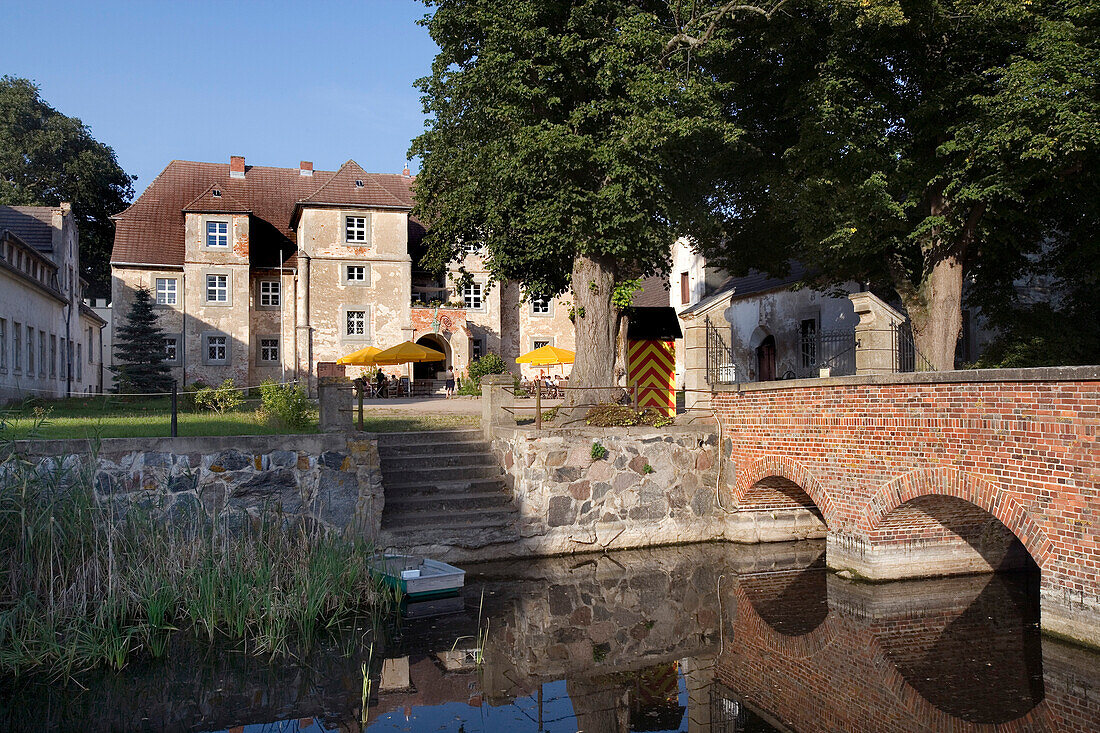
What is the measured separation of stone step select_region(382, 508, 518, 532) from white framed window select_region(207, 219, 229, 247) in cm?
2725

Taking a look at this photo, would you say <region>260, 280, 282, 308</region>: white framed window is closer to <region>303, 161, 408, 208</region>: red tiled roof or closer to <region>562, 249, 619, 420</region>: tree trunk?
<region>303, 161, 408, 208</region>: red tiled roof

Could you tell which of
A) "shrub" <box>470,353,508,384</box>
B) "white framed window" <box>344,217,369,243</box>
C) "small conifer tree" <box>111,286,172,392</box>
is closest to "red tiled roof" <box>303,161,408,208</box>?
"white framed window" <box>344,217,369,243</box>

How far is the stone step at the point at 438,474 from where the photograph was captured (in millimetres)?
12305

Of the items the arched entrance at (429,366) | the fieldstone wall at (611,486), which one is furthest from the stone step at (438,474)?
the arched entrance at (429,366)

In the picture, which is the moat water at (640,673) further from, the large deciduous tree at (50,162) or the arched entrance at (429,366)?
the large deciduous tree at (50,162)

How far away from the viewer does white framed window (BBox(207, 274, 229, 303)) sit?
114 feet

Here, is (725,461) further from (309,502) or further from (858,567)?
(309,502)

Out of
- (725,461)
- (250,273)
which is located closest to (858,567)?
(725,461)

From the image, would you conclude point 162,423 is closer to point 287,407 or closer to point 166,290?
point 287,407

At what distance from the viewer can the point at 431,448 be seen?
527 inches

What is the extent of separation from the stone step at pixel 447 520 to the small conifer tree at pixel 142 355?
16.2m

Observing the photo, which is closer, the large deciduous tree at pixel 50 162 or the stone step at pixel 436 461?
the stone step at pixel 436 461

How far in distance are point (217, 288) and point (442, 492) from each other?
2644 centimetres

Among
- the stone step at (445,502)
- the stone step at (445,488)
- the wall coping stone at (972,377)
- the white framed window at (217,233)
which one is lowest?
the stone step at (445,502)
